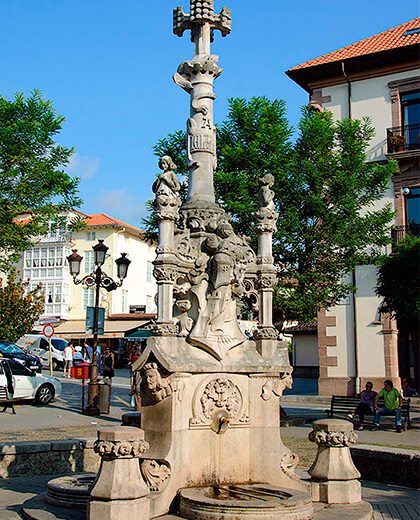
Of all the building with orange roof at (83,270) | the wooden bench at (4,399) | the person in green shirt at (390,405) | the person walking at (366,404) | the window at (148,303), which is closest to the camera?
the person in green shirt at (390,405)

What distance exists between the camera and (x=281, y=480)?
6.94 metres

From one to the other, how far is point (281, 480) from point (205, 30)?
572 centimetres

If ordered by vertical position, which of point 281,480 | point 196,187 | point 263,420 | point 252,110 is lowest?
point 281,480

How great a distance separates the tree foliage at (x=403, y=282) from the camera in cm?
1647

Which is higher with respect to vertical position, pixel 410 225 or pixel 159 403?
pixel 410 225

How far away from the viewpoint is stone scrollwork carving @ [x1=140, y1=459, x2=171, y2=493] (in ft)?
20.6

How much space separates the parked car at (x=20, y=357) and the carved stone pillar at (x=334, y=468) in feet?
69.0

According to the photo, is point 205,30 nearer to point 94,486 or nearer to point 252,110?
point 94,486

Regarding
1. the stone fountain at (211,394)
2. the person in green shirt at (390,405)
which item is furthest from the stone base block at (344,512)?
the person in green shirt at (390,405)

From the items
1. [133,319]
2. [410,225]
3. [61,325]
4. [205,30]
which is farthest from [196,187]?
[61,325]

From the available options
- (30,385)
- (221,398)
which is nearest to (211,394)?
(221,398)

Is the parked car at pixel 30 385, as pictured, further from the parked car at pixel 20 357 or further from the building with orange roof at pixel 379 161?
the building with orange roof at pixel 379 161

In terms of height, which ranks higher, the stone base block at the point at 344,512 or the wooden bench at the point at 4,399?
the wooden bench at the point at 4,399

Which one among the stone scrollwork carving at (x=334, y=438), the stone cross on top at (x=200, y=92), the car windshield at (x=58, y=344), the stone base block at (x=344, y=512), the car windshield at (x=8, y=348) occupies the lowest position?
the stone base block at (x=344, y=512)
